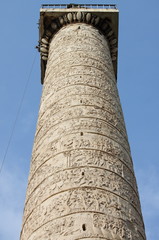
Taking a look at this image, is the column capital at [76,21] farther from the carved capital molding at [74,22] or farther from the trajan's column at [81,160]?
the trajan's column at [81,160]

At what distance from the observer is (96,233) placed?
114 inches

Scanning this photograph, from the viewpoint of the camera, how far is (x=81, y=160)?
3.62 metres

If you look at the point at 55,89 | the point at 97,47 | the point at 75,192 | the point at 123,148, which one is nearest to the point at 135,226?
the point at 75,192

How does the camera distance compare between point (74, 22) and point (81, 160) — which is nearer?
point (81, 160)

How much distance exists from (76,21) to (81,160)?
3973mm

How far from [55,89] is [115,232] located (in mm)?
2465

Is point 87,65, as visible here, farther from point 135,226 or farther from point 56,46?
point 135,226

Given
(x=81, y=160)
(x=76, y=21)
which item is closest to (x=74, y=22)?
(x=76, y=21)

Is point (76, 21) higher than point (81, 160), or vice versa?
point (76, 21)

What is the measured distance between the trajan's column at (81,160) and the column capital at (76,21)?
1067 millimetres

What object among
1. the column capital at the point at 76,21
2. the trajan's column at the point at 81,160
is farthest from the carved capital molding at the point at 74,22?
the trajan's column at the point at 81,160

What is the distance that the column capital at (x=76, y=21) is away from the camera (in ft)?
23.2

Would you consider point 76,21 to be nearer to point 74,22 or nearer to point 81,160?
point 74,22

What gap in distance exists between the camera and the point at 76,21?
276 inches
